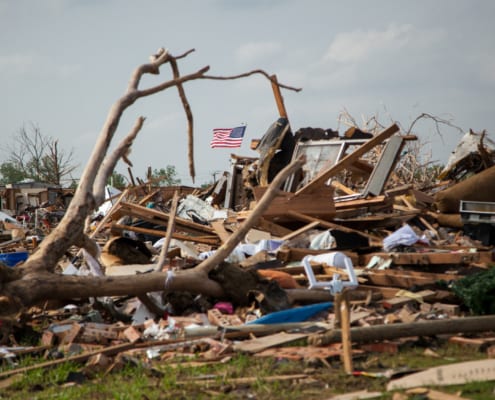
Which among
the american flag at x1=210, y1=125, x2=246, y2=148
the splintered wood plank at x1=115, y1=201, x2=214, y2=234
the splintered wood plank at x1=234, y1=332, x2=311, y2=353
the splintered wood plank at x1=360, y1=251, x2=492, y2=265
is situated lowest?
the splintered wood plank at x1=234, y1=332, x2=311, y2=353

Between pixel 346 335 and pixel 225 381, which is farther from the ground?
pixel 346 335

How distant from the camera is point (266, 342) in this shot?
567 centimetres

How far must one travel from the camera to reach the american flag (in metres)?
22.3

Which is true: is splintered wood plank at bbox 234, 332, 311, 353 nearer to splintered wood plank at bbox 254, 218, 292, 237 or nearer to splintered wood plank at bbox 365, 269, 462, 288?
splintered wood plank at bbox 365, 269, 462, 288

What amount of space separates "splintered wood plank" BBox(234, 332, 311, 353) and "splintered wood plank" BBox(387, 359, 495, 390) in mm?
1317

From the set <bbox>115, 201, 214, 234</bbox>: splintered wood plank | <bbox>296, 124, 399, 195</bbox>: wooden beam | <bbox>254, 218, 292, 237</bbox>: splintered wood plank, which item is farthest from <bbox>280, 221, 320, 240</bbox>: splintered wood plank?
<bbox>115, 201, 214, 234</bbox>: splintered wood plank

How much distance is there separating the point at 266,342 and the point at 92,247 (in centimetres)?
306

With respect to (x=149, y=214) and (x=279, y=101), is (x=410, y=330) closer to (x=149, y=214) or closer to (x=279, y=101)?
(x=149, y=214)

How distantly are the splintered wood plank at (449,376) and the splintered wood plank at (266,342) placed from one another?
4.32 feet

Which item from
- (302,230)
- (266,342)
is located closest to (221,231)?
(302,230)

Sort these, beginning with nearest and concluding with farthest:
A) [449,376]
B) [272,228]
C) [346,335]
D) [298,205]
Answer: [449,376], [346,335], [272,228], [298,205]

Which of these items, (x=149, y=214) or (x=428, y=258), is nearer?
(x=428, y=258)

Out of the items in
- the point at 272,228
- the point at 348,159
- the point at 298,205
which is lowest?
the point at 272,228

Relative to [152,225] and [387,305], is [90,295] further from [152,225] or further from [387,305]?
[152,225]
